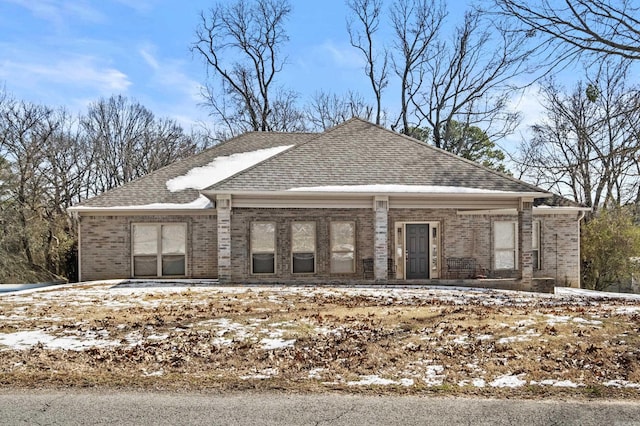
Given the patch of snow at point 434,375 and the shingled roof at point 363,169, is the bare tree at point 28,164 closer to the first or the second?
the shingled roof at point 363,169

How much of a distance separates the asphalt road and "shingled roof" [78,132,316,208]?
40.8 feet

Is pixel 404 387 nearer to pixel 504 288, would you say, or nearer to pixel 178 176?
pixel 504 288

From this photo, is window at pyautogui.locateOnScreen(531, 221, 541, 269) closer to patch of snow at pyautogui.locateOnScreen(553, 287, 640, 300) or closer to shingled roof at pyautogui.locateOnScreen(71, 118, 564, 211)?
patch of snow at pyautogui.locateOnScreen(553, 287, 640, 300)

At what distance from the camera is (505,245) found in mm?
18844

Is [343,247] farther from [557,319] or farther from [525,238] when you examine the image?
[557,319]

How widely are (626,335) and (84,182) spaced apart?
3320cm

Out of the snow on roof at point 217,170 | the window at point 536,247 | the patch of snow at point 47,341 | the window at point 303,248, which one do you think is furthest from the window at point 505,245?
the patch of snow at point 47,341

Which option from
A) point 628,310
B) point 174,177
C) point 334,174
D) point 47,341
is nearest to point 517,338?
point 628,310

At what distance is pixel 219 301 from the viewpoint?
11836 mm

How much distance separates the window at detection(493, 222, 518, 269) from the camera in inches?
740

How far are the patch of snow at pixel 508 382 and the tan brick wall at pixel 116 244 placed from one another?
1326 centimetres

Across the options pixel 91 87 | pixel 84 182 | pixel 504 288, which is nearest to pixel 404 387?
pixel 504 288

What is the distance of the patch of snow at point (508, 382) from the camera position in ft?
19.9

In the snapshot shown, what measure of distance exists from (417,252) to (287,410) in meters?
13.6
